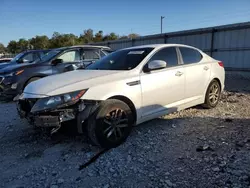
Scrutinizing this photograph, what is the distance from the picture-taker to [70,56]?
331 inches

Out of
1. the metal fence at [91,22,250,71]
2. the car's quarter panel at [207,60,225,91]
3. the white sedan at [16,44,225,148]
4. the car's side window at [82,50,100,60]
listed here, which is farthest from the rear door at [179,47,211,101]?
the metal fence at [91,22,250,71]

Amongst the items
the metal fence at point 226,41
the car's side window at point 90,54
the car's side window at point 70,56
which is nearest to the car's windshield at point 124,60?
the car's side window at point 70,56

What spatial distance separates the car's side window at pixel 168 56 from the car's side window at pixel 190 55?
0.27 metres

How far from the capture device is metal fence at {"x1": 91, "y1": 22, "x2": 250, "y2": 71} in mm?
10641

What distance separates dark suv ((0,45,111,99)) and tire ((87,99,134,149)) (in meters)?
3.00

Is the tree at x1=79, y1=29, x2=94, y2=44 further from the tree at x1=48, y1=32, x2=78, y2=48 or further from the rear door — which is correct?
the rear door

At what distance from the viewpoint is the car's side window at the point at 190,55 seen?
5031 millimetres

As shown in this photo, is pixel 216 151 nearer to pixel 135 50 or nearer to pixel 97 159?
pixel 97 159

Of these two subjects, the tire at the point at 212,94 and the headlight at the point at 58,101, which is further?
the tire at the point at 212,94

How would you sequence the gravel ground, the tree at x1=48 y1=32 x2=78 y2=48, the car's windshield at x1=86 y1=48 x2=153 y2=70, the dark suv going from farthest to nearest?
the tree at x1=48 y1=32 x2=78 y2=48
the dark suv
the car's windshield at x1=86 y1=48 x2=153 y2=70
the gravel ground

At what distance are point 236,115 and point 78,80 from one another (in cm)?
353

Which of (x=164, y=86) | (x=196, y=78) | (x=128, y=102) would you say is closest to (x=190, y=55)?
(x=196, y=78)

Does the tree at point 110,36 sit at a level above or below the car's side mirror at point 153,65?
above

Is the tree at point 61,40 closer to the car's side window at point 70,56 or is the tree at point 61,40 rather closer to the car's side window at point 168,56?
the car's side window at point 70,56
